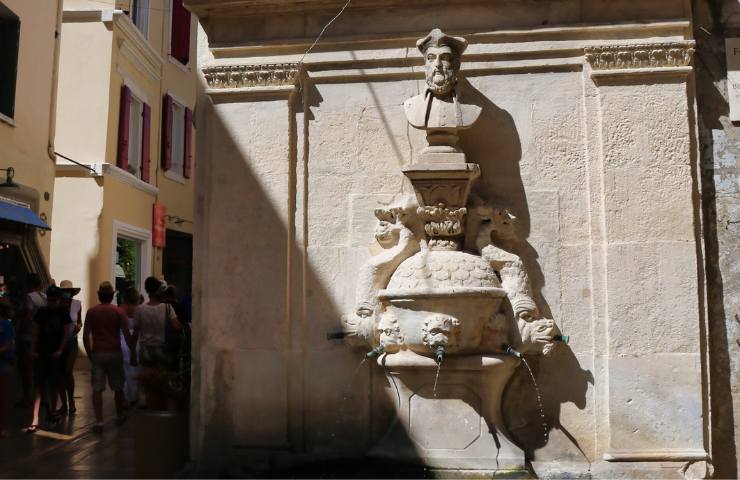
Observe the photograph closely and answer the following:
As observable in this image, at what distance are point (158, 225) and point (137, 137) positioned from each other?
73.4 inches

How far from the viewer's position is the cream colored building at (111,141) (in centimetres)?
1401

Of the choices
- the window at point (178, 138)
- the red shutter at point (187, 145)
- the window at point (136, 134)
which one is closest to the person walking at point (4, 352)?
the window at point (136, 134)

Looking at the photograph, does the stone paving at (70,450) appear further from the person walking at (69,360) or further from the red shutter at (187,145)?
the red shutter at (187,145)

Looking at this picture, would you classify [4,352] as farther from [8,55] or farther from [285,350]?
[8,55]

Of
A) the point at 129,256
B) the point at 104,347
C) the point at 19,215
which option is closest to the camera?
the point at 104,347

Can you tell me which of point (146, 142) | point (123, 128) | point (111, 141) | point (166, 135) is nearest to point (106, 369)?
point (111, 141)

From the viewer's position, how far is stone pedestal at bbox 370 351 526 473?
489 cm

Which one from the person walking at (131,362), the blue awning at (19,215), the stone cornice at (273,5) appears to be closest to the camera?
the stone cornice at (273,5)

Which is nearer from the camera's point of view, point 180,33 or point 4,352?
point 4,352

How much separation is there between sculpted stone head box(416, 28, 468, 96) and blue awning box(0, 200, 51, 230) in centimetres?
701

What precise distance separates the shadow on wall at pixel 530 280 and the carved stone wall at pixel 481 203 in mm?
13

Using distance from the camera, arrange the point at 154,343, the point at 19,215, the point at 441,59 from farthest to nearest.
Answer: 1. the point at 19,215
2. the point at 154,343
3. the point at 441,59

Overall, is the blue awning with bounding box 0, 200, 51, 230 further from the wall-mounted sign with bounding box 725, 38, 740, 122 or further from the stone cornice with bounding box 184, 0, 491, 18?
the wall-mounted sign with bounding box 725, 38, 740, 122

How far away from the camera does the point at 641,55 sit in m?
5.17
